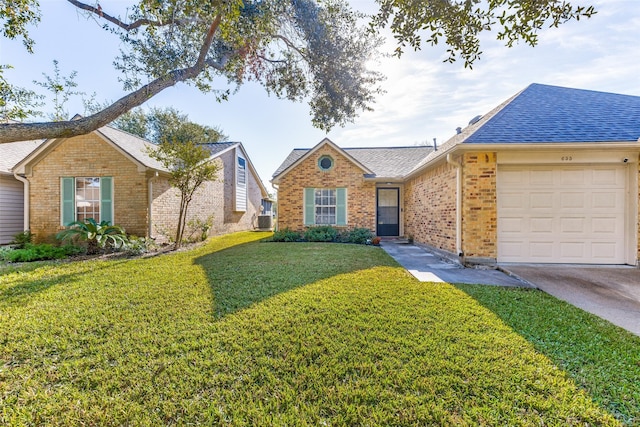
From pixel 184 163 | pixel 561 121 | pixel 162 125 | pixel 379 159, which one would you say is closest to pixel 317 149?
pixel 379 159

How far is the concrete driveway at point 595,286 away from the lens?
3842mm

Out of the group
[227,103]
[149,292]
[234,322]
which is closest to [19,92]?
[227,103]

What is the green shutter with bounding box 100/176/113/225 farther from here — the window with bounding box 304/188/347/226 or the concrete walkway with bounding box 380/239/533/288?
the concrete walkway with bounding box 380/239/533/288

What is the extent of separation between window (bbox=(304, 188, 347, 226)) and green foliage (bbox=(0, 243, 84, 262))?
8355 millimetres

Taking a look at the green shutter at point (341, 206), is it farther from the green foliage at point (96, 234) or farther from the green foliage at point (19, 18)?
the green foliage at point (19, 18)

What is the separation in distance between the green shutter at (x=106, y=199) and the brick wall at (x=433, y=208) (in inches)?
456

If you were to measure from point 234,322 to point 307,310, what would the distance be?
1.02 metres

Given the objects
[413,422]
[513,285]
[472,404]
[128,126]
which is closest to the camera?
[413,422]

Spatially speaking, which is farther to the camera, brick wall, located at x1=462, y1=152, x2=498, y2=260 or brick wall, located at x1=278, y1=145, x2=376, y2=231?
brick wall, located at x1=278, y1=145, x2=376, y2=231

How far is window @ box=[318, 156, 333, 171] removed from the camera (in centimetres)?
1209

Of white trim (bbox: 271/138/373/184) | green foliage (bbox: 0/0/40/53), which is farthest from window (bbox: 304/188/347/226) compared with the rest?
green foliage (bbox: 0/0/40/53)

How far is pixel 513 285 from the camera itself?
5074mm

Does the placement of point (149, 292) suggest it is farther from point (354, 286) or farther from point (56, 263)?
point (56, 263)

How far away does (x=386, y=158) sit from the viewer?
14227mm
